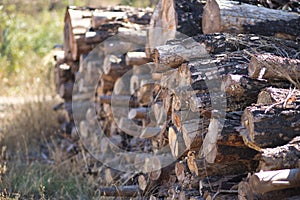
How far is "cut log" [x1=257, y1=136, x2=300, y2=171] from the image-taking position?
2174mm

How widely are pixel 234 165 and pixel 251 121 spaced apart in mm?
472

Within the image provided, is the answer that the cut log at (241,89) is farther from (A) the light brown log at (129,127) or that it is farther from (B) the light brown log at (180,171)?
(A) the light brown log at (129,127)

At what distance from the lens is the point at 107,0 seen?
1266 centimetres

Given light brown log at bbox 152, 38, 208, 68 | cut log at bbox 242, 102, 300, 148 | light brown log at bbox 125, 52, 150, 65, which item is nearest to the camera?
cut log at bbox 242, 102, 300, 148

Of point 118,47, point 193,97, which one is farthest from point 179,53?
point 118,47

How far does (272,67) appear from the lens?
254 centimetres

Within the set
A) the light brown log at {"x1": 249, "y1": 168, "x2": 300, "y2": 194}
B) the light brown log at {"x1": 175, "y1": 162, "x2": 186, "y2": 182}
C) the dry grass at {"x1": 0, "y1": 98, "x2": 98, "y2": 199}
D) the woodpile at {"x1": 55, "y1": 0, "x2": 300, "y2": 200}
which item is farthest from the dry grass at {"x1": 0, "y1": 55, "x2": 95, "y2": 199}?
the light brown log at {"x1": 249, "y1": 168, "x2": 300, "y2": 194}

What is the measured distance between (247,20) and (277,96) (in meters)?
1.19

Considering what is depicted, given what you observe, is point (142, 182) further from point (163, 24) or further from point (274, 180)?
point (274, 180)

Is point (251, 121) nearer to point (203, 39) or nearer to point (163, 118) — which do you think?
point (203, 39)

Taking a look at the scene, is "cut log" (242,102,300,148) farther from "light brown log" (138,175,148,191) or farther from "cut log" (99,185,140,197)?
"cut log" (99,185,140,197)

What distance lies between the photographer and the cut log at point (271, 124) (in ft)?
7.34

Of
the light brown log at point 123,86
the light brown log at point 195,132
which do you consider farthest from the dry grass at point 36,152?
the light brown log at point 195,132

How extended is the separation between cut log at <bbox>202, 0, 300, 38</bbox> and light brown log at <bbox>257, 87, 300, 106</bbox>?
106 centimetres
